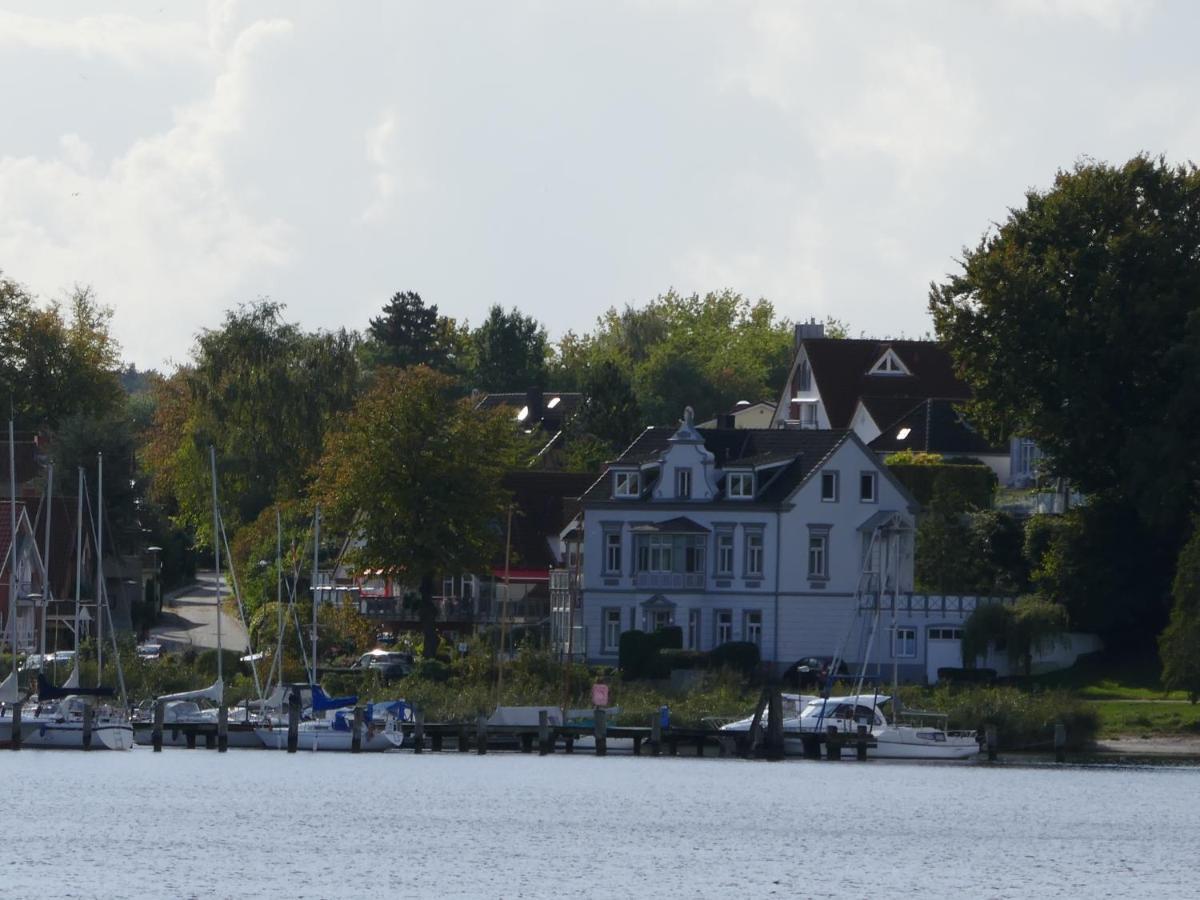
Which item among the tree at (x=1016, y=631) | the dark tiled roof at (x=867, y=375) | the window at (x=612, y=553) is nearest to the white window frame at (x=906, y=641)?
the tree at (x=1016, y=631)

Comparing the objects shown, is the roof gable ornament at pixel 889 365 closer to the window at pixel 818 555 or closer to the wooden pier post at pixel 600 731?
the window at pixel 818 555

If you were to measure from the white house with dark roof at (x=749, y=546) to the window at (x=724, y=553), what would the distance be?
38 millimetres

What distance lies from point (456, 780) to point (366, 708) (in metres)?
10.2

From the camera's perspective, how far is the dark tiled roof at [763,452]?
121 meters

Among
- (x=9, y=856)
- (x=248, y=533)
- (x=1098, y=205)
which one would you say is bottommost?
(x=9, y=856)

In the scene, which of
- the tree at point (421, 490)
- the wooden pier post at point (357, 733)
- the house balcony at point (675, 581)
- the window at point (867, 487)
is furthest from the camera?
the tree at point (421, 490)

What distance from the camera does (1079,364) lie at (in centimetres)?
11475

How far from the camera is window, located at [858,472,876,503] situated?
119938mm

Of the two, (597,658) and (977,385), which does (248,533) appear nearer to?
(597,658)

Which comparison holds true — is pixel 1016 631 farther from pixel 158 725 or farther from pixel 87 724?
pixel 87 724

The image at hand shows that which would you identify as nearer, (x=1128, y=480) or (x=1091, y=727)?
(x=1091, y=727)

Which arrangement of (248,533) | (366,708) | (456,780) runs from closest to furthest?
(456,780) < (366,708) < (248,533)

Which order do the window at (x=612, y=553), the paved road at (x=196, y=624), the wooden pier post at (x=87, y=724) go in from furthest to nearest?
the paved road at (x=196, y=624), the window at (x=612, y=553), the wooden pier post at (x=87, y=724)

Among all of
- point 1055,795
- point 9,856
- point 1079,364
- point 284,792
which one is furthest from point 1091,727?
point 9,856
